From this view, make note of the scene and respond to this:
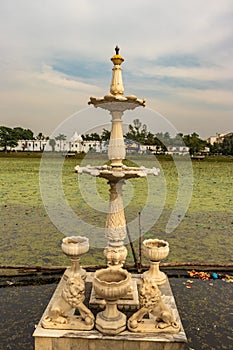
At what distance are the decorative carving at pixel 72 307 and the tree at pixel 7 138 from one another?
258 ft

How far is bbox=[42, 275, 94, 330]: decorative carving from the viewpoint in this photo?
362 centimetres

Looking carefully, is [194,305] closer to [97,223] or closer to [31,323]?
[31,323]

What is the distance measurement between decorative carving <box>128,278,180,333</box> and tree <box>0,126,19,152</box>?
7894 cm

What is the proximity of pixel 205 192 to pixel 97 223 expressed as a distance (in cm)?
822

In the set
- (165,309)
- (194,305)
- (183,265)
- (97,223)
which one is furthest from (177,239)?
(165,309)

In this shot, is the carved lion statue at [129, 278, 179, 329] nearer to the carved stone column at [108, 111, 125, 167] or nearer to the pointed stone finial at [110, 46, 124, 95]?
the carved stone column at [108, 111, 125, 167]

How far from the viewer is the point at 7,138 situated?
77.0 m

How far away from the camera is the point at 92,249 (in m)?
7.32

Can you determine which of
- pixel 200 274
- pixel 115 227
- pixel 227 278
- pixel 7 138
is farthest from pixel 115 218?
pixel 7 138

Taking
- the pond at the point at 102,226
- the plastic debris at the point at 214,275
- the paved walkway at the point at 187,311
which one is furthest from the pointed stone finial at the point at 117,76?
the plastic debris at the point at 214,275

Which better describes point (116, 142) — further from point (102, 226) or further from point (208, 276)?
point (102, 226)

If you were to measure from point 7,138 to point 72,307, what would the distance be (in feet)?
258

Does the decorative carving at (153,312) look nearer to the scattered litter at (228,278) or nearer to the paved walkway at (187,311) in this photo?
the paved walkway at (187,311)

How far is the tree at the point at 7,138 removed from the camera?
7700 cm
